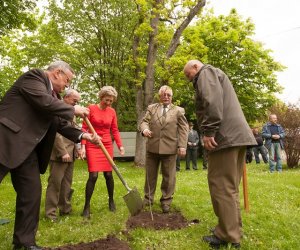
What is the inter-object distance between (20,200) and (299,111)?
1262 cm

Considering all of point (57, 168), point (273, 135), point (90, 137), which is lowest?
point (57, 168)

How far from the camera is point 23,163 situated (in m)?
4.00

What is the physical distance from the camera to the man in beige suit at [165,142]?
6.11 meters

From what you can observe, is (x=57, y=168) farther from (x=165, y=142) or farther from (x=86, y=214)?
(x=165, y=142)

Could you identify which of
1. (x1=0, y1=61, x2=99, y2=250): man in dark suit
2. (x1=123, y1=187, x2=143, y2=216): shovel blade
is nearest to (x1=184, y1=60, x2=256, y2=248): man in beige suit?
(x1=123, y1=187, x2=143, y2=216): shovel blade

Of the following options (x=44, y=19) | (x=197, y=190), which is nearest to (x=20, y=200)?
(x=197, y=190)

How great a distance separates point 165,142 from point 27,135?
2.78 metres

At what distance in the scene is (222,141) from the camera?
4.15m

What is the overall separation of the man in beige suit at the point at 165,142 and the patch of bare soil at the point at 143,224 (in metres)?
0.36

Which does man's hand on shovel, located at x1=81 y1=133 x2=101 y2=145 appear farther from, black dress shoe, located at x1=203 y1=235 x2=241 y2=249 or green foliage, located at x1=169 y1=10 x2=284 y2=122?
green foliage, located at x1=169 y1=10 x2=284 y2=122

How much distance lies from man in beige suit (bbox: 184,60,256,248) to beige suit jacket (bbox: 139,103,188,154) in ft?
6.03

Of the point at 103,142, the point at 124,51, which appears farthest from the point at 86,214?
the point at 124,51

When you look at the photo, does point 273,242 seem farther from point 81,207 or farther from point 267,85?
point 267,85

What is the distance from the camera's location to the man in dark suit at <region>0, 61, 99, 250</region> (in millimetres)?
3797
